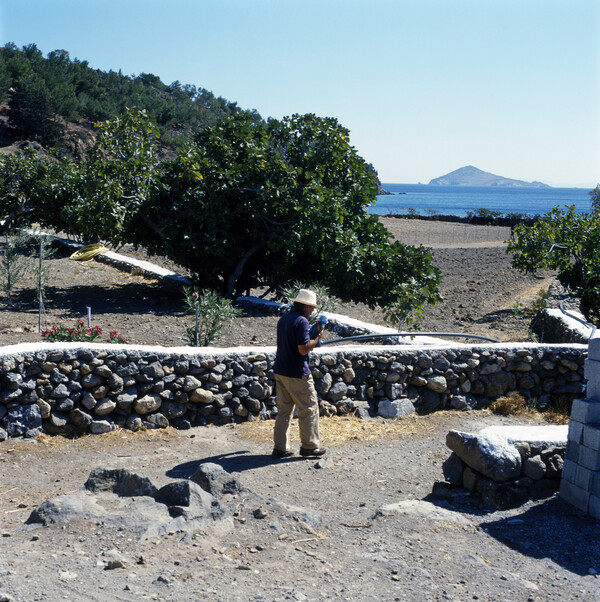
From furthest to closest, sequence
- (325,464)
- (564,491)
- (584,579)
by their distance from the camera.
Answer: (325,464) < (564,491) < (584,579)

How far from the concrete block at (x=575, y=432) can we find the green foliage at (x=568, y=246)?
11578mm

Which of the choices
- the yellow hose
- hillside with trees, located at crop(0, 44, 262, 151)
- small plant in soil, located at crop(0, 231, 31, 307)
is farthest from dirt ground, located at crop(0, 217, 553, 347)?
hillside with trees, located at crop(0, 44, 262, 151)

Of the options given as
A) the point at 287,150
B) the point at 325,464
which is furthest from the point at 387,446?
the point at 287,150

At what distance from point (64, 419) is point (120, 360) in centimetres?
77

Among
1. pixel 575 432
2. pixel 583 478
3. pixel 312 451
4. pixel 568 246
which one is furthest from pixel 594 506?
pixel 568 246

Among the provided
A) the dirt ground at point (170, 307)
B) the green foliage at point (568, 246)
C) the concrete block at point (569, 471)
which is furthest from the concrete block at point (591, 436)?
the green foliage at point (568, 246)

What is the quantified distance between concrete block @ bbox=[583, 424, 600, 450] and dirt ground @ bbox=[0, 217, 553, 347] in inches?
208

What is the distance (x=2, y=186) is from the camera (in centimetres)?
2388

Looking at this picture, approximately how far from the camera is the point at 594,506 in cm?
551

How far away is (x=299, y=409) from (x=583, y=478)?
2.49 meters

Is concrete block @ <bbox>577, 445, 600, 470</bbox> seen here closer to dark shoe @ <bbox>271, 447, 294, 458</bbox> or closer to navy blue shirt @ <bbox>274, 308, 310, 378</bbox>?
navy blue shirt @ <bbox>274, 308, 310, 378</bbox>

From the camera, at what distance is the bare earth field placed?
396 cm

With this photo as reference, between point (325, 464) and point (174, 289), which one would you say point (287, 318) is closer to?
point (325, 464)

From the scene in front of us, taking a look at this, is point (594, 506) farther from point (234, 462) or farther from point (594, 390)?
point (234, 462)
